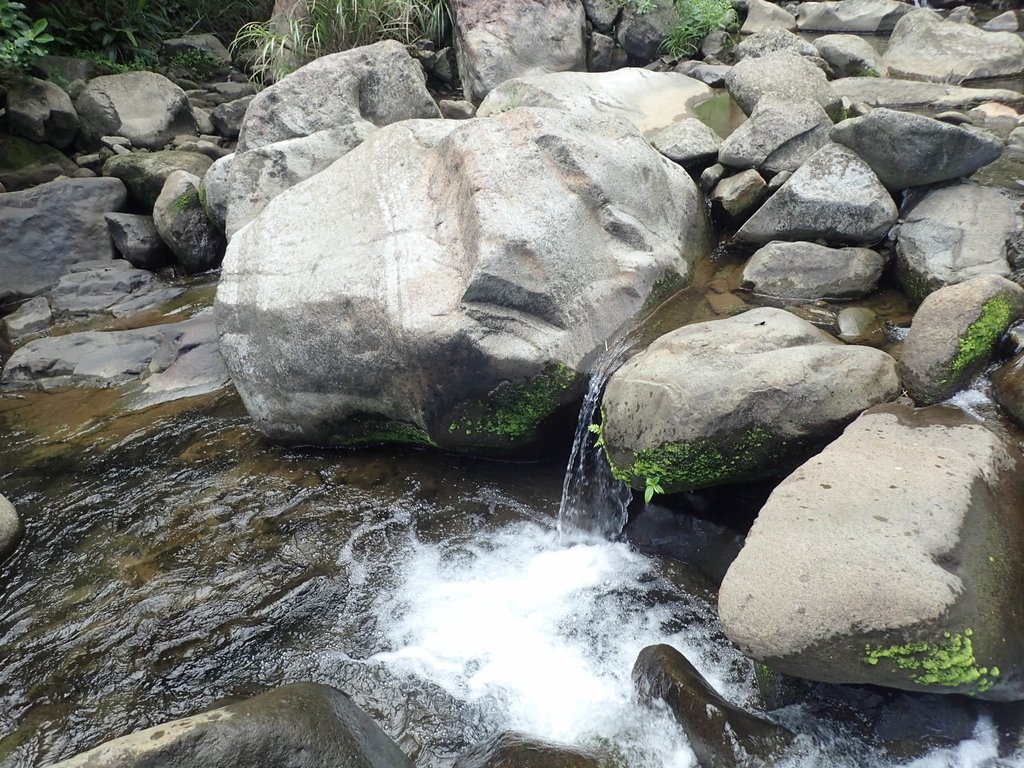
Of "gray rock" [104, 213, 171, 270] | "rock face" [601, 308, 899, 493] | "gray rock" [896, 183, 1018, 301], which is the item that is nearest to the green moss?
"rock face" [601, 308, 899, 493]

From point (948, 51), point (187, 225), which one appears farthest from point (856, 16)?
point (187, 225)

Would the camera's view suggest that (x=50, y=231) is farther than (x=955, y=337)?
Yes

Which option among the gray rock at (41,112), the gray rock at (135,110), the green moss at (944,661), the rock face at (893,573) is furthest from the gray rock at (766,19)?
the green moss at (944,661)

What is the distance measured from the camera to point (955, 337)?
4059 mm

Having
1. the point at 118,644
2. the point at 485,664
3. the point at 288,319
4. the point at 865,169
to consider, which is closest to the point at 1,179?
the point at 288,319

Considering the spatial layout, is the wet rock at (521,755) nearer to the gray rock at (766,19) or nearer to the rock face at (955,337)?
the rock face at (955,337)

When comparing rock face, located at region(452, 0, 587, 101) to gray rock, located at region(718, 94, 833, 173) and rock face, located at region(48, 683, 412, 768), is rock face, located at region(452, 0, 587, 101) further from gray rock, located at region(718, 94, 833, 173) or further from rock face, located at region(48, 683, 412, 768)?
rock face, located at region(48, 683, 412, 768)

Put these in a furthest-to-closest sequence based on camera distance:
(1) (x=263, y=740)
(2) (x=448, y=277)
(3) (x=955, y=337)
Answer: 1. (2) (x=448, y=277)
2. (3) (x=955, y=337)
3. (1) (x=263, y=740)

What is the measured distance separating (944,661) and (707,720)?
39.2 inches

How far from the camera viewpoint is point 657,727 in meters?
3.44

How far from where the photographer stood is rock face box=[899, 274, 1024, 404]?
4043mm

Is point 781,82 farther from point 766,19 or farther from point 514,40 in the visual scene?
point 766,19

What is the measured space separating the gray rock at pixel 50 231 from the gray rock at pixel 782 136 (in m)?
7.70

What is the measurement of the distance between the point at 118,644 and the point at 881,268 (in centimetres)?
570
